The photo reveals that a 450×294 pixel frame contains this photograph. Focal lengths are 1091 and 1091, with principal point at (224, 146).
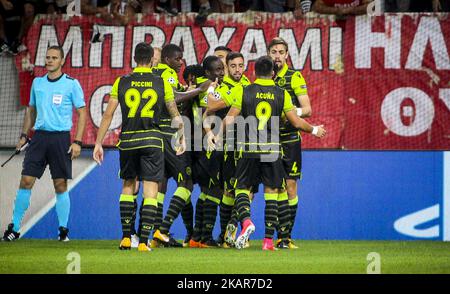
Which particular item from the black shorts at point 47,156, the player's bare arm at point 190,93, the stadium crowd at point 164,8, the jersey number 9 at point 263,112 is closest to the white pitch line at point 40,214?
the black shorts at point 47,156

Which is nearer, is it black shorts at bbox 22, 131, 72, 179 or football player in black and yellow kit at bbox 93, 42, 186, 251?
football player in black and yellow kit at bbox 93, 42, 186, 251

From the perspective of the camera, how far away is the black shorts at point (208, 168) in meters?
12.2

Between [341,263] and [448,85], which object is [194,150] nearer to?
[341,263]

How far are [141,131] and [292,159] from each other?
87.5 inches

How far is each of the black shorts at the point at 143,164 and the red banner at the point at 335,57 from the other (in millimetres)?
4138

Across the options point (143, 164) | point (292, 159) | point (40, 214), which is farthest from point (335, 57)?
point (143, 164)

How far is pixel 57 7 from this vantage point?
616 inches

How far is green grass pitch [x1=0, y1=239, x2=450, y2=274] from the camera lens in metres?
9.20

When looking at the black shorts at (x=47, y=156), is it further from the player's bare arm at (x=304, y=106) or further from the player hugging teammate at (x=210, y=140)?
the player's bare arm at (x=304, y=106)

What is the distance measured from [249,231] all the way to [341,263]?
5.21 ft

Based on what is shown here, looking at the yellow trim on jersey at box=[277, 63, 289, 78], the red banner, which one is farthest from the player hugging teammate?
the red banner

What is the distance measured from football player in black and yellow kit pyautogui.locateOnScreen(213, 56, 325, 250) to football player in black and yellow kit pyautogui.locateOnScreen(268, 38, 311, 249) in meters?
0.59

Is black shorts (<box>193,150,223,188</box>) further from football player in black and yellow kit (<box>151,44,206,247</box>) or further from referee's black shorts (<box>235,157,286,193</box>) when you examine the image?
referee's black shorts (<box>235,157,286,193</box>)
